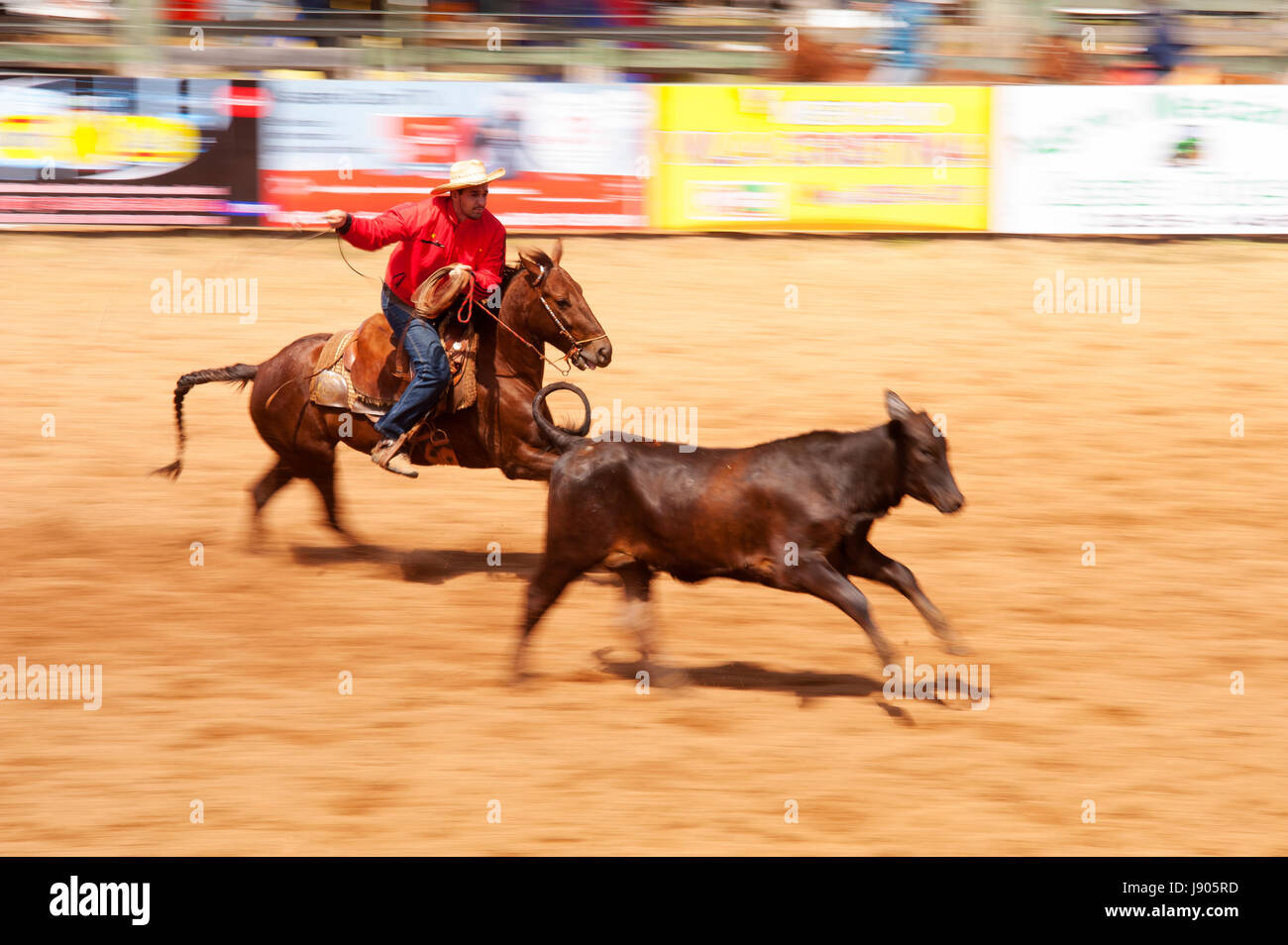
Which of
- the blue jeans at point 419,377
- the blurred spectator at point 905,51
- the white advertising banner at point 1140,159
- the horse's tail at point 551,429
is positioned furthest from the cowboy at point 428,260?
the blurred spectator at point 905,51

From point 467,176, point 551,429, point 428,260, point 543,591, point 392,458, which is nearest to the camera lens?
point 543,591

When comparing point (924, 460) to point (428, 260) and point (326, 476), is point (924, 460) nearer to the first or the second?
point (428, 260)

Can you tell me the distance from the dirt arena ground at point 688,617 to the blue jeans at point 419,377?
3.43ft

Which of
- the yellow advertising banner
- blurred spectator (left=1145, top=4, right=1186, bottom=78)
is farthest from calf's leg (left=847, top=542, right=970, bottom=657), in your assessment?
blurred spectator (left=1145, top=4, right=1186, bottom=78)

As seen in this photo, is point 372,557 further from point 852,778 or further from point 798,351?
point 798,351

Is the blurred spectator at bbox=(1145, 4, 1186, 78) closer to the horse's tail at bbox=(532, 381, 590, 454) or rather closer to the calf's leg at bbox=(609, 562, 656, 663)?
the horse's tail at bbox=(532, 381, 590, 454)

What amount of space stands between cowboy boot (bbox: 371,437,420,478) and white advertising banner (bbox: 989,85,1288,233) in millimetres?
10511

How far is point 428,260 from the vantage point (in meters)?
8.70

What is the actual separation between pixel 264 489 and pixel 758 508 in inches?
162

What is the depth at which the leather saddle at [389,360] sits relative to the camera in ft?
28.2

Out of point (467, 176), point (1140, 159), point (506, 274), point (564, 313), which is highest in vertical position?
point (1140, 159)

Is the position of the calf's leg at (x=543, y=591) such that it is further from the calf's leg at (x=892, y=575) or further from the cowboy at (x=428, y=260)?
the cowboy at (x=428, y=260)

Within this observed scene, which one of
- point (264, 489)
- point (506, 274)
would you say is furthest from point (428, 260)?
point (264, 489)

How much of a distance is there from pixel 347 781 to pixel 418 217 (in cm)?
374
